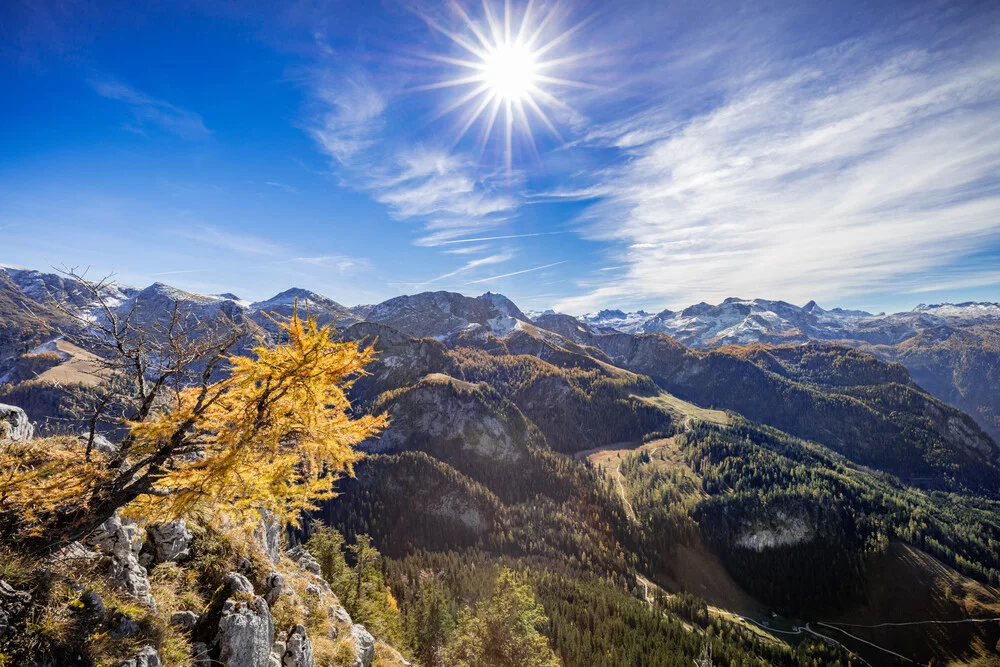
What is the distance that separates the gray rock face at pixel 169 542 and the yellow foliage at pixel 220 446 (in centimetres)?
451

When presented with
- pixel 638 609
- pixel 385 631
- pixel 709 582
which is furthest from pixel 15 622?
pixel 709 582

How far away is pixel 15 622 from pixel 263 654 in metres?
7.74

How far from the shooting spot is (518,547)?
16075 centimetres

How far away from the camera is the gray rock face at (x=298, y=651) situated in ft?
53.8

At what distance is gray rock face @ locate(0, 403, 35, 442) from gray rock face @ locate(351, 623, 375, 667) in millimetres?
18689

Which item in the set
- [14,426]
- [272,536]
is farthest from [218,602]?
[272,536]

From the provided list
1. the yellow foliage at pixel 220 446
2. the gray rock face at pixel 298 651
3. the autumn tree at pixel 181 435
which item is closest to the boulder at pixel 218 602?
the gray rock face at pixel 298 651

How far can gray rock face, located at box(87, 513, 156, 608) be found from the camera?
12.9 metres

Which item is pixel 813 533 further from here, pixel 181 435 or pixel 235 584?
pixel 181 435

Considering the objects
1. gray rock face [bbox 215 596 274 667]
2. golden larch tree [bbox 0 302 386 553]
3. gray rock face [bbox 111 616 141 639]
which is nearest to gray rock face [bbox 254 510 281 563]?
gray rock face [bbox 215 596 274 667]

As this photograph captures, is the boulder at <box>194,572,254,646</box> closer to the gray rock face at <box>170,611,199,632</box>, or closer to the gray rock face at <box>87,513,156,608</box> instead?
the gray rock face at <box>170,611,199,632</box>

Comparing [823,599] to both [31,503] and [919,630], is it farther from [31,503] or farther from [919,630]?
[31,503]

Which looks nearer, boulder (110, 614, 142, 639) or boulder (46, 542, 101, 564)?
boulder (110, 614, 142, 639)

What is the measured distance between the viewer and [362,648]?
22.2m
